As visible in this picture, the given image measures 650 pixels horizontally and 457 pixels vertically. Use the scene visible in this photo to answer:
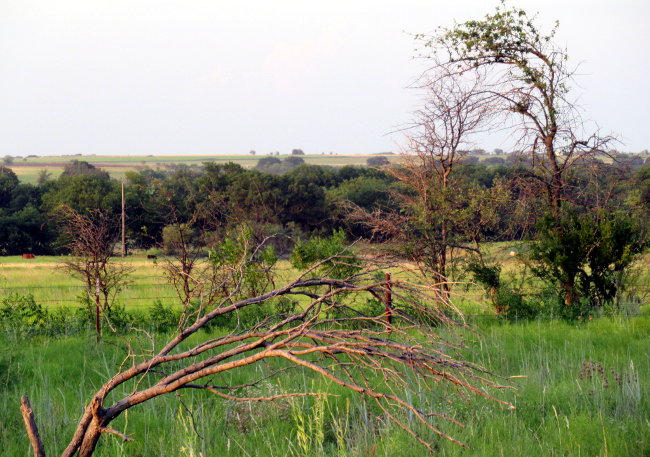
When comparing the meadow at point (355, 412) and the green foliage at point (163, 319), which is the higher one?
the meadow at point (355, 412)

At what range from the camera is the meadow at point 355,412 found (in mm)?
4578

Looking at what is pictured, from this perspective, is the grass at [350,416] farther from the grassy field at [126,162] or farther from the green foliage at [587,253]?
the grassy field at [126,162]

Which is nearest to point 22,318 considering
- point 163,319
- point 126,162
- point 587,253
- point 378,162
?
point 163,319

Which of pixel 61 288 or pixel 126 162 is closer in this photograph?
pixel 61 288

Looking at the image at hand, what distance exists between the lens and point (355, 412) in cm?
593

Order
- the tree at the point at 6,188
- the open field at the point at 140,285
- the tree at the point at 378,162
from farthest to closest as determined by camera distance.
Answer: the tree at the point at 6,188 → the tree at the point at 378,162 → the open field at the point at 140,285

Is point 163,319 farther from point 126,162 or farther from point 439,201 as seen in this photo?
point 126,162

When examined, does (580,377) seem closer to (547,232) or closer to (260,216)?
(547,232)

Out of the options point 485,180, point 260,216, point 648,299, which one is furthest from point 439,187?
point 485,180

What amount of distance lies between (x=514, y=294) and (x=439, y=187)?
236 cm

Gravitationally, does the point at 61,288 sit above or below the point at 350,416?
below

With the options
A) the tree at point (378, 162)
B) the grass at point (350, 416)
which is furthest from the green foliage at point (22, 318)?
the tree at point (378, 162)

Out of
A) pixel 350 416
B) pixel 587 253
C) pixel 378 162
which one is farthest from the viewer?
pixel 378 162

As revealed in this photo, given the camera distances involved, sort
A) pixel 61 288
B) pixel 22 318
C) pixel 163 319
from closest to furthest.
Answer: pixel 22 318 → pixel 163 319 → pixel 61 288
